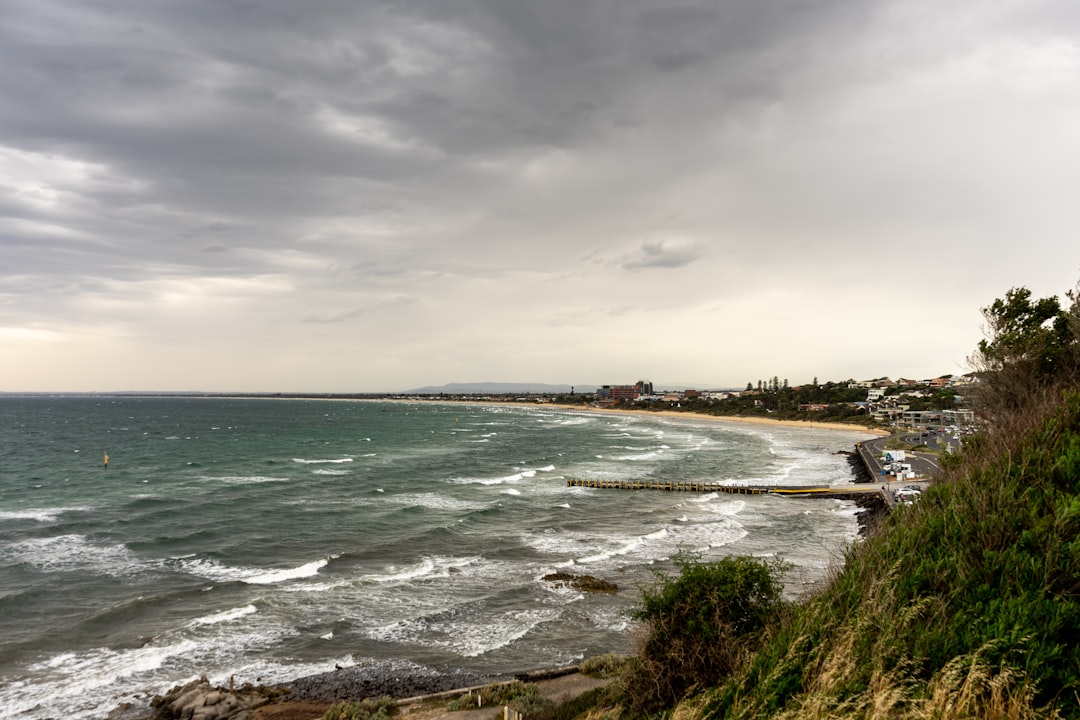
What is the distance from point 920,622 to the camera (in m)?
7.55

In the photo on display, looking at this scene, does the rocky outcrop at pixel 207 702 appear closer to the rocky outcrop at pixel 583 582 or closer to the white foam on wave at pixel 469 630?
the white foam on wave at pixel 469 630

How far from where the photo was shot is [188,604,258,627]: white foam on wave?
22.8 metres

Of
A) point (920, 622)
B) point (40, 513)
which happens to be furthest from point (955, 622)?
point (40, 513)

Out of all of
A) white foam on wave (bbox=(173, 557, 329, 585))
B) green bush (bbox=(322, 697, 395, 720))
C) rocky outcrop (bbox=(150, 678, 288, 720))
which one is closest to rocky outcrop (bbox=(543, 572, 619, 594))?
green bush (bbox=(322, 697, 395, 720))

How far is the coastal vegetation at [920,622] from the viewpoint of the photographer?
6.37 metres

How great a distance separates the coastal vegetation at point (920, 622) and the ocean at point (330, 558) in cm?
259

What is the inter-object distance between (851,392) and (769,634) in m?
197

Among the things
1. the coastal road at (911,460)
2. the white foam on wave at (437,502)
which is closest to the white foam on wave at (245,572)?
the white foam on wave at (437,502)

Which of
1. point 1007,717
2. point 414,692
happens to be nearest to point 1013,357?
point 1007,717

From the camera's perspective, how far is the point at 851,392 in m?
183

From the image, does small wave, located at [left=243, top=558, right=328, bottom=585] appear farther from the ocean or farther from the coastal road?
the coastal road

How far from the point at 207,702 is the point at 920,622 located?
1739 cm

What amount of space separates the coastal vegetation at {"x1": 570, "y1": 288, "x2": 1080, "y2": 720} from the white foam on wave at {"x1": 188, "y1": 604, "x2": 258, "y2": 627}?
1725 cm

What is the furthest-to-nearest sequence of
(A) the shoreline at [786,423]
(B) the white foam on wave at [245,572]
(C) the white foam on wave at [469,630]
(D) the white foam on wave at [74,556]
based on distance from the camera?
(A) the shoreline at [786,423], (D) the white foam on wave at [74,556], (B) the white foam on wave at [245,572], (C) the white foam on wave at [469,630]
